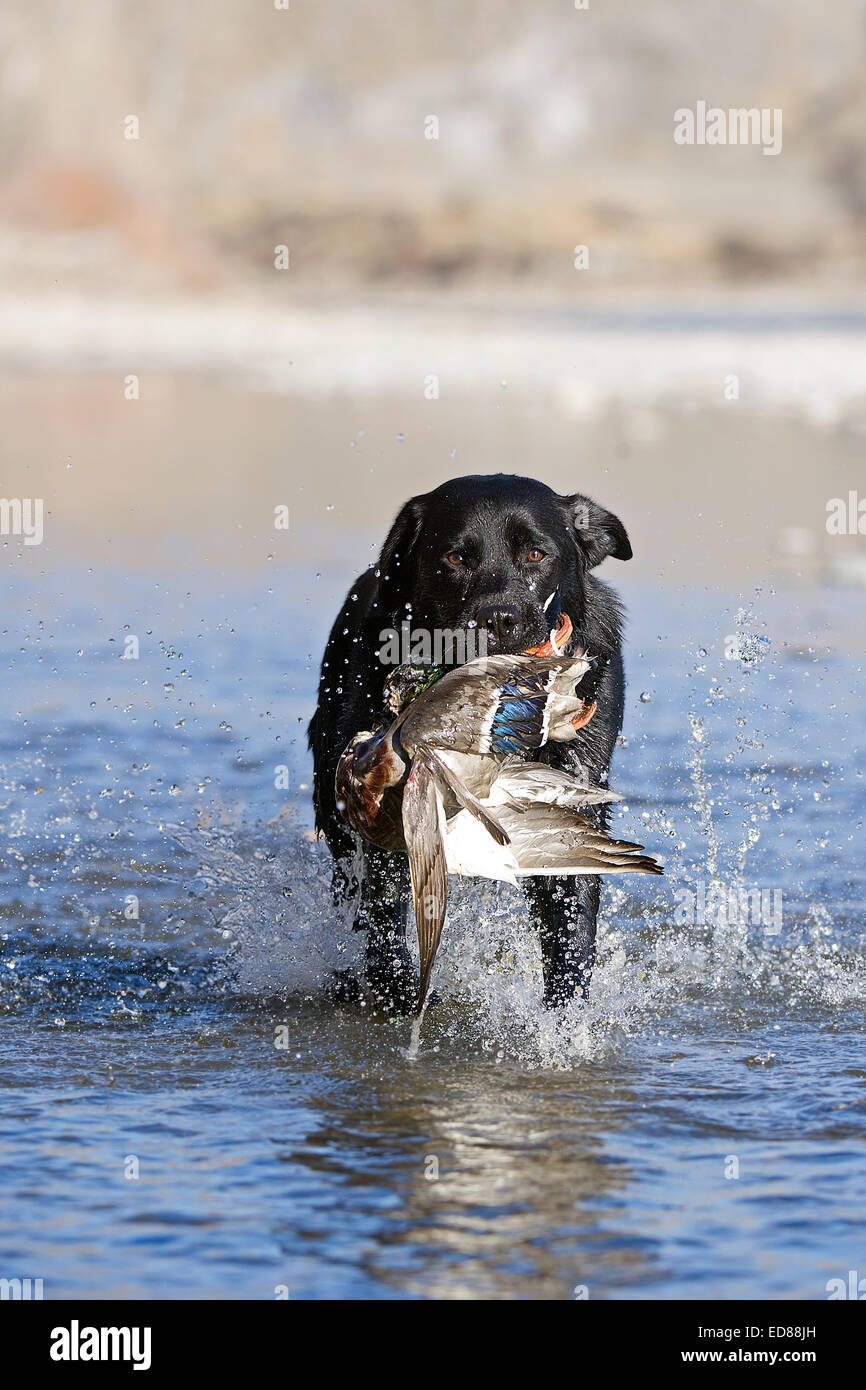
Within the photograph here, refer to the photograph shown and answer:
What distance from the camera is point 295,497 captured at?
13.8 meters

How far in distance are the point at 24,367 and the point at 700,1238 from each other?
21.8 metres

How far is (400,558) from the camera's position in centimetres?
511

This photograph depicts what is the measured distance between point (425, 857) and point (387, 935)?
1.27 metres

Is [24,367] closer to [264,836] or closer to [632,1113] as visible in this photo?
[264,836]

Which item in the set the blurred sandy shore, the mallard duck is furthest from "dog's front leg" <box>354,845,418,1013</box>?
the blurred sandy shore

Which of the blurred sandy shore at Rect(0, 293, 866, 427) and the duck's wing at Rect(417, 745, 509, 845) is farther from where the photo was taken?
the blurred sandy shore at Rect(0, 293, 866, 427)

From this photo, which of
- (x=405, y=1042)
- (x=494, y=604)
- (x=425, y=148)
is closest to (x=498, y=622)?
(x=494, y=604)

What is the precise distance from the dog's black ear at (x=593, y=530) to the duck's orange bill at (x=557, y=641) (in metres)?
0.34

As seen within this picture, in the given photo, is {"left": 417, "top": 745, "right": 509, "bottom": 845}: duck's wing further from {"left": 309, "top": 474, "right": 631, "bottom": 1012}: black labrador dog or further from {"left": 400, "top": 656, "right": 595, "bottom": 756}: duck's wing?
{"left": 309, "top": 474, "right": 631, "bottom": 1012}: black labrador dog

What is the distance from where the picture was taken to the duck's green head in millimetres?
4555

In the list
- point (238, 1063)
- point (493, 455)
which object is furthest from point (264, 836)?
point (493, 455)

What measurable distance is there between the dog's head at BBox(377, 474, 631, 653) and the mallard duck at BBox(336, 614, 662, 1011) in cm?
58

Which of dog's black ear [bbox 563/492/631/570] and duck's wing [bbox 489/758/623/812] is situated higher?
dog's black ear [bbox 563/492/631/570]

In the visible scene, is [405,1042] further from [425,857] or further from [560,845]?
[425,857]
